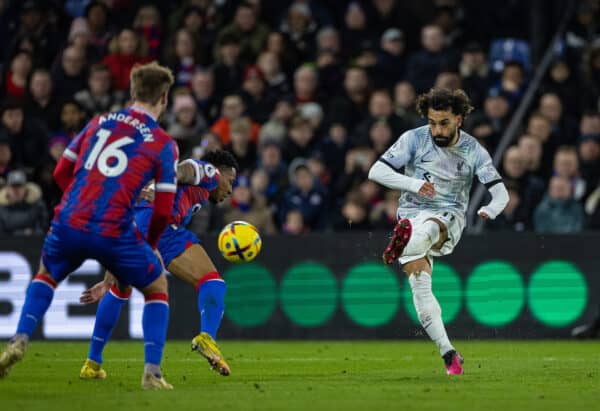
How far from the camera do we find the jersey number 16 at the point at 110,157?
27.1 ft

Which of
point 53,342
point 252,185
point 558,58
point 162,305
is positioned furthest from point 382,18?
point 162,305

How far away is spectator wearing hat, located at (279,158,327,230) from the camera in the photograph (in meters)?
16.0

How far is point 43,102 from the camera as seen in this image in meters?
17.8

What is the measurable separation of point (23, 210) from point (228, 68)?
12.4 ft

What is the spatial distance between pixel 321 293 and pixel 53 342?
3258 mm

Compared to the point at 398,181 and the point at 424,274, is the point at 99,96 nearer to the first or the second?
the point at 398,181

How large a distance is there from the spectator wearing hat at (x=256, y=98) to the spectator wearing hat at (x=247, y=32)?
0.58 meters

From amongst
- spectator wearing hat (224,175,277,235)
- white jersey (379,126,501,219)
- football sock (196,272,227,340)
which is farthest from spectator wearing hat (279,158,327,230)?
football sock (196,272,227,340)

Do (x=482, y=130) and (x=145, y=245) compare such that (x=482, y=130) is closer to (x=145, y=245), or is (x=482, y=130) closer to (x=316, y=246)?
(x=316, y=246)

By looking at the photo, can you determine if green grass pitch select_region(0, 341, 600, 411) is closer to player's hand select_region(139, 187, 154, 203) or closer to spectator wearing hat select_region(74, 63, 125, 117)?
player's hand select_region(139, 187, 154, 203)

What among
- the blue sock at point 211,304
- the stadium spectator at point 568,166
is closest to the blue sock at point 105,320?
the blue sock at point 211,304

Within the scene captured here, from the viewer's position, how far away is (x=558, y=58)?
17.7 meters

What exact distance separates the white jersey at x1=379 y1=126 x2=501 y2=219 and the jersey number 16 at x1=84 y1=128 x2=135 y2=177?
300 cm

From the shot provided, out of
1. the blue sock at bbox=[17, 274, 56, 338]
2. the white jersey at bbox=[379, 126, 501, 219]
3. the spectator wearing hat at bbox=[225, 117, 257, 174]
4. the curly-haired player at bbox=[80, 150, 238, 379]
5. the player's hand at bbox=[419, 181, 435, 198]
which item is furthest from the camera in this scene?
the spectator wearing hat at bbox=[225, 117, 257, 174]
